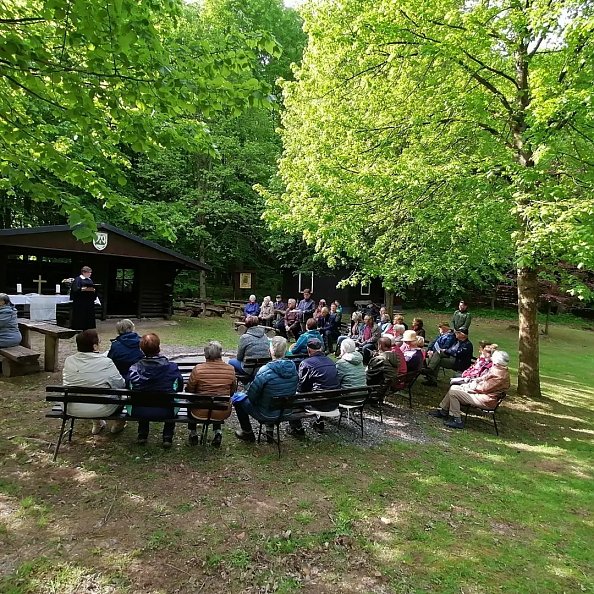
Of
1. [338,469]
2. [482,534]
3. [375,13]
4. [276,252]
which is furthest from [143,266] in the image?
[482,534]

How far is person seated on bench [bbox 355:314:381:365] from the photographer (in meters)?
8.21

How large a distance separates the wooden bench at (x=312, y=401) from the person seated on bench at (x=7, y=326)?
4.93 meters

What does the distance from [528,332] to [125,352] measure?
24.8 ft

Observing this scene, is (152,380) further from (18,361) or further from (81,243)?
(81,243)

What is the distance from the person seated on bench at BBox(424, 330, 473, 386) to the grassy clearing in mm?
2652

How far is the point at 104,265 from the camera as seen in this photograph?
15609 mm

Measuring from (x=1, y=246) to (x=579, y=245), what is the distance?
50.2 ft

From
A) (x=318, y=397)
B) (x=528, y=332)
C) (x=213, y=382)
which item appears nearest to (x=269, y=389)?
(x=213, y=382)

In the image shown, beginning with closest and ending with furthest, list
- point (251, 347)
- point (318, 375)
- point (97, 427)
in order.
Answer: point (97, 427), point (318, 375), point (251, 347)

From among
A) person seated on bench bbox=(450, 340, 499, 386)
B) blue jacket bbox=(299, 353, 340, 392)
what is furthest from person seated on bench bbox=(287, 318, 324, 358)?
person seated on bench bbox=(450, 340, 499, 386)

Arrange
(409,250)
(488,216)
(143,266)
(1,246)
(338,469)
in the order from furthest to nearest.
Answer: (143,266) < (1,246) < (409,250) < (488,216) < (338,469)

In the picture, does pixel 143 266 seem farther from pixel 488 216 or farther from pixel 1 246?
pixel 488 216

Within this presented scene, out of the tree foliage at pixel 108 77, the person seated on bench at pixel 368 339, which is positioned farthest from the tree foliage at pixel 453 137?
the tree foliage at pixel 108 77

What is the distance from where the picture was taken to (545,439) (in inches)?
259
